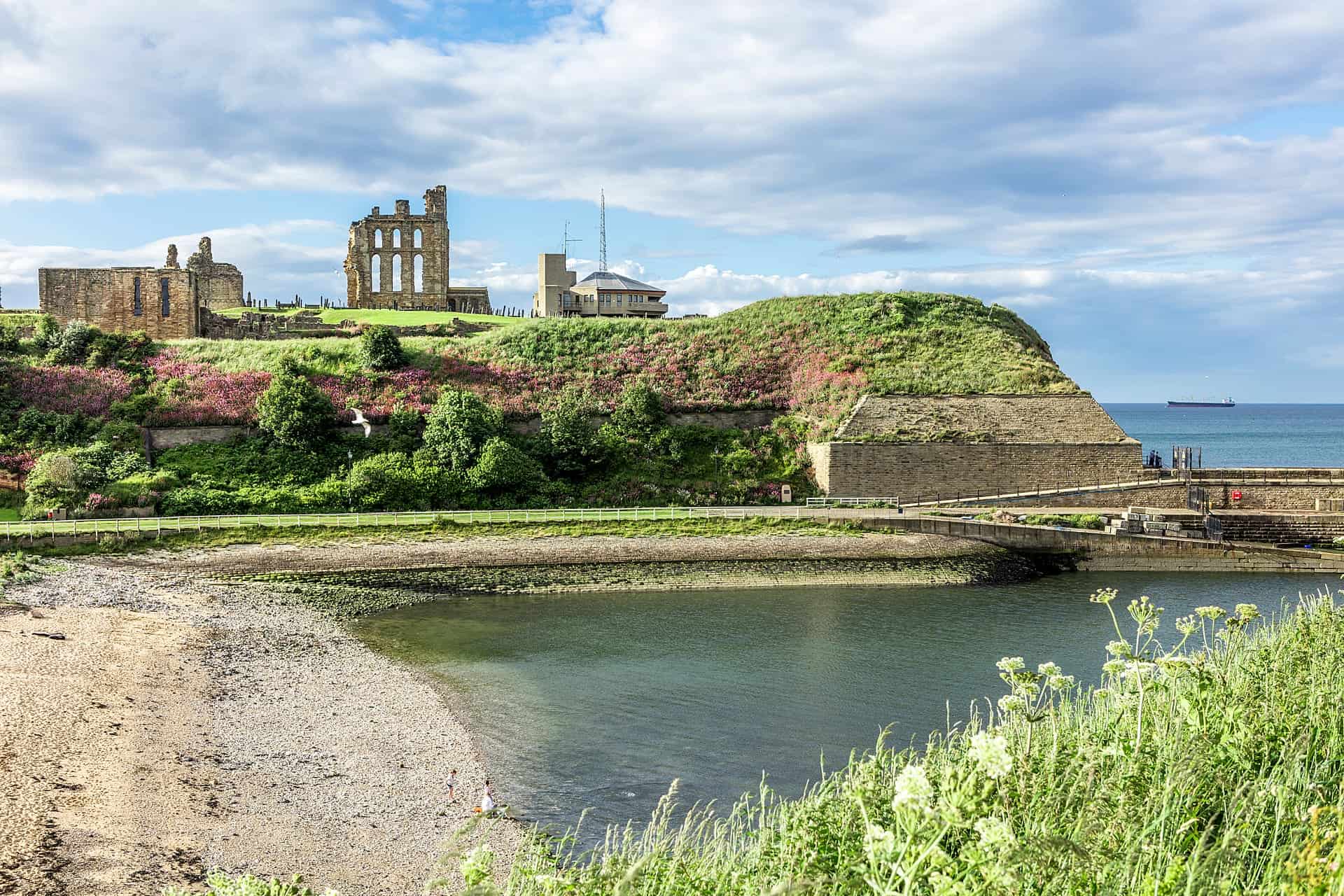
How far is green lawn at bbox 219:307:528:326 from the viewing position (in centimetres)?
5634

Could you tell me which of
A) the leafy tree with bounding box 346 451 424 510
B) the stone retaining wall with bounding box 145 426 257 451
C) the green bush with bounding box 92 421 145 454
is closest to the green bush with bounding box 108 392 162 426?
the green bush with bounding box 92 421 145 454

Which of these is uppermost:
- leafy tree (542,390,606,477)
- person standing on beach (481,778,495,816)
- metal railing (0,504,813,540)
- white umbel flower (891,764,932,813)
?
leafy tree (542,390,606,477)

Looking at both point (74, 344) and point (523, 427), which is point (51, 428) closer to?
point (74, 344)

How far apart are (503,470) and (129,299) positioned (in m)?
29.4

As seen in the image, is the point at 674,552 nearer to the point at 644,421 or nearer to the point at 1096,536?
the point at 644,421

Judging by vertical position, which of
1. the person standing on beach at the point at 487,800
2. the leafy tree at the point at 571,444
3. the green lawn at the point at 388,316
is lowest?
the person standing on beach at the point at 487,800

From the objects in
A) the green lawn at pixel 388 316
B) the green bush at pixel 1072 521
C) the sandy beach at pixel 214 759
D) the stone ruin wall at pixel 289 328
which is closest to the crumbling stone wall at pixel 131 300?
the stone ruin wall at pixel 289 328

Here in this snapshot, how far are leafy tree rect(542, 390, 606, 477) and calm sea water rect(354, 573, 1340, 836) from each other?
11.7 m

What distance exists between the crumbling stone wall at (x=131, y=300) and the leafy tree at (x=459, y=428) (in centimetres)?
2117

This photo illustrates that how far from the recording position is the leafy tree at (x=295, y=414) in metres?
39.0

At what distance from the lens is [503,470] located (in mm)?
36469

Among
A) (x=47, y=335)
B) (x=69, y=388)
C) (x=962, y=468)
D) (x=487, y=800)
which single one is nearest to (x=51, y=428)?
(x=69, y=388)

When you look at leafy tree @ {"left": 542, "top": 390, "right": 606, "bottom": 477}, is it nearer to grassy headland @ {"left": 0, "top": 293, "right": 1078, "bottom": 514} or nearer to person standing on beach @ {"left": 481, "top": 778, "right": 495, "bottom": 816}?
grassy headland @ {"left": 0, "top": 293, "right": 1078, "bottom": 514}

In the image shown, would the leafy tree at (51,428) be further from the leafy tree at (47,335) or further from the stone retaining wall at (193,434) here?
the leafy tree at (47,335)
